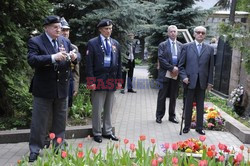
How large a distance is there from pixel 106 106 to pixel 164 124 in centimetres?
191

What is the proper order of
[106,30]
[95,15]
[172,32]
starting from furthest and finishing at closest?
Result: [95,15]
[172,32]
[106,30]

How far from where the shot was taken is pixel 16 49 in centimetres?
655

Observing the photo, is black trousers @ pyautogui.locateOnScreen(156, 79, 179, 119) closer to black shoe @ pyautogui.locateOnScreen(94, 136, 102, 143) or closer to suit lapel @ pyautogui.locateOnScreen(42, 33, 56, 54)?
black shoe @ pyautogui.locateOnScreen(94, 136, 102, 143)

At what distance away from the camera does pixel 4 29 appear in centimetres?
641

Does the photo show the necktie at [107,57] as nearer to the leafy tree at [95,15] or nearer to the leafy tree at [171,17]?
the leafy tree at [95,15]

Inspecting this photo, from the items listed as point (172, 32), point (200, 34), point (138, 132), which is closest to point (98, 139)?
point (138, 132)

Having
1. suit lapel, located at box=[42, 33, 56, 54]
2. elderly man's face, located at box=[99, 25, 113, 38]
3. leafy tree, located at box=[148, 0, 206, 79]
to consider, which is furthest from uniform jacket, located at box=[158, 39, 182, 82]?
leafy tree, located at box=[148, 0, 206, 79]

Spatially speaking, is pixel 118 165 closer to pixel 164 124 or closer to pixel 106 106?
pixel 106 106

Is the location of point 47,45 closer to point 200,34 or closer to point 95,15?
point 200,34

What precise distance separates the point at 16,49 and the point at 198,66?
133 inches

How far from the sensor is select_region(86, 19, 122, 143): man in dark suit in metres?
5.85

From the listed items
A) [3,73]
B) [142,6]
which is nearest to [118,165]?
[3,73]

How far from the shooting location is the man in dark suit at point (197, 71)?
662 centimetres

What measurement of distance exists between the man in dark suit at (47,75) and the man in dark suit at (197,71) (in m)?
2.55
